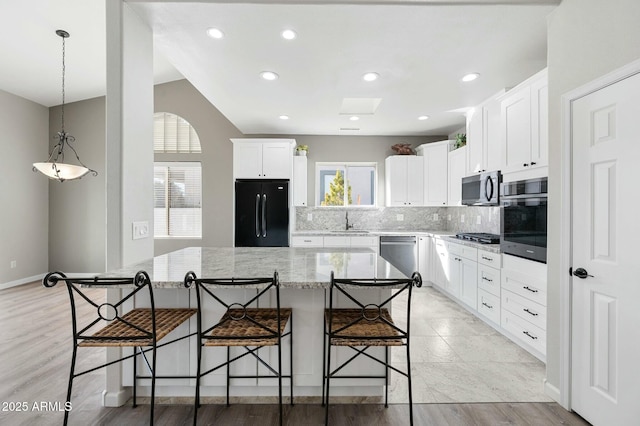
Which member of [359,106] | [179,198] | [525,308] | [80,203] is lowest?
[525,308]

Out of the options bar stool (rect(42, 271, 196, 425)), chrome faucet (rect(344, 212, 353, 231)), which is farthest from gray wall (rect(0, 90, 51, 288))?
chrome faucet (rect(344, 212, 353, 231))

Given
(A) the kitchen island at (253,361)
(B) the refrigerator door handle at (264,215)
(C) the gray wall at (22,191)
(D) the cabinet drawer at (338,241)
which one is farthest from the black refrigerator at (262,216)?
(C) the gray wall at (22,191)

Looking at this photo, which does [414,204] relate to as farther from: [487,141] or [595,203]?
[595,203]

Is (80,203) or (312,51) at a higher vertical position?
(312,51)

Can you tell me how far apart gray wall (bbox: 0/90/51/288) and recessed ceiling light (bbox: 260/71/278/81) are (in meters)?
4.44

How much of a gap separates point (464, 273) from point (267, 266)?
288 centimetres

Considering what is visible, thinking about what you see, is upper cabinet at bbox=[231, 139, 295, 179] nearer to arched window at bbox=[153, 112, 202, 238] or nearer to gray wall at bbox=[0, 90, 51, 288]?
arched window at bbox=[153, 112, 202, 238]

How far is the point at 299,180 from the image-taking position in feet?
18.3

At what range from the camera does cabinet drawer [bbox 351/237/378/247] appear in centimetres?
516

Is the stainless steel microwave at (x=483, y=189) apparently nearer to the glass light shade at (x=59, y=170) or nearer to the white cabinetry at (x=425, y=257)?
the white cabinetry at (x=425, y=257)

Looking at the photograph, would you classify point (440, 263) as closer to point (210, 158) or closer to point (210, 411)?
point (210, 411)

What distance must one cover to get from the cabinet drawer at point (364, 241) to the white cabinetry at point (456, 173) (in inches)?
54.7

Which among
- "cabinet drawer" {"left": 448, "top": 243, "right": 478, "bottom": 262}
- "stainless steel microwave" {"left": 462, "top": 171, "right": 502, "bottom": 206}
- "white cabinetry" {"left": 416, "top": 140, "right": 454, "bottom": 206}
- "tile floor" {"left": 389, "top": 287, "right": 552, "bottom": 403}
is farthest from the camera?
"white cabinetry" {"left": 416, "top": 140, "right": 454, "bottom": 206}

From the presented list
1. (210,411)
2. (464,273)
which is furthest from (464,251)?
(210,411)
